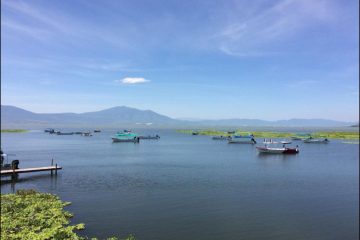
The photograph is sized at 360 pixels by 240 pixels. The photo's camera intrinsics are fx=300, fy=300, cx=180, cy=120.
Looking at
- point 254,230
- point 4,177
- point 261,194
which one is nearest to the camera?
point 254,230

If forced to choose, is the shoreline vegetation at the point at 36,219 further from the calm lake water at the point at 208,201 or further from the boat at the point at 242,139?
the boat at the point at 242,139

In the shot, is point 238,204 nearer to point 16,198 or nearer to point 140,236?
point 140,236

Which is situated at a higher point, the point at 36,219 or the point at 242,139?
the point at 242,139

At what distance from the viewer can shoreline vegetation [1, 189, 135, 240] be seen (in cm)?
2147

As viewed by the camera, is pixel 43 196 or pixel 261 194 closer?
pixel 43 196

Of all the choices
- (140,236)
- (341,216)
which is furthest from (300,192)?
(140,236)

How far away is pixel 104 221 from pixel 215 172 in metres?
30.0

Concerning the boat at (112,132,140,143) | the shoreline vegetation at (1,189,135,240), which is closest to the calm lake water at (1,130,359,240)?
the shoreline vegetation at (1,189,135,240)

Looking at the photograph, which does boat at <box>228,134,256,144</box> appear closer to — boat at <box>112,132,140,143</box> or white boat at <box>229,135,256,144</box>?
white boat at <box>229,135,256,144</box>

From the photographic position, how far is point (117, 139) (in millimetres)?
135625

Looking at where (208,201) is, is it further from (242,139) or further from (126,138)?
(126,138)

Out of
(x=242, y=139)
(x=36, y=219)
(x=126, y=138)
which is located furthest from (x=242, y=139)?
(x=36, y=219)

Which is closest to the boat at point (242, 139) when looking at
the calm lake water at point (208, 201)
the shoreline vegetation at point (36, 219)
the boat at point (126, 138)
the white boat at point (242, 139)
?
the white boat at point (242, 139)

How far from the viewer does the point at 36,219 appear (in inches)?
973
